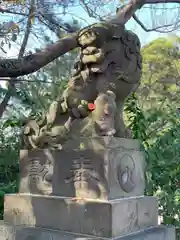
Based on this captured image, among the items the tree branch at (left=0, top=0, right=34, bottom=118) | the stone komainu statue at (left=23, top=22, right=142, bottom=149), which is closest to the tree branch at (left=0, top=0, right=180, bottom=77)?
the stone komainu statue at (left=23, top=22, right=142, bottom=149)

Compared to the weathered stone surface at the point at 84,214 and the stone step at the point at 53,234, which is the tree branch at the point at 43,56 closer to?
the weathered stone surface at the point at 84,214

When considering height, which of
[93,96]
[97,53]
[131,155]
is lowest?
[131,155]

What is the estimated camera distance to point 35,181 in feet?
8.86

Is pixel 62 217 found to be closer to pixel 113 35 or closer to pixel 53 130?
pixel 53 130

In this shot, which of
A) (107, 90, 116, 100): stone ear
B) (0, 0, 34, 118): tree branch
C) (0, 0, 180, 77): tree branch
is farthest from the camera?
(0, 0, 34, 118): tree branch

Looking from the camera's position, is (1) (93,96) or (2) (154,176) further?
(2) (154,176)

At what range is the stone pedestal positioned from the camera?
235 cm

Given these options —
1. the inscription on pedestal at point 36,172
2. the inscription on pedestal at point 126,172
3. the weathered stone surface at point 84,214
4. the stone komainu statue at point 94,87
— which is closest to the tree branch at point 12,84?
the stone komainu statue at point 94,87

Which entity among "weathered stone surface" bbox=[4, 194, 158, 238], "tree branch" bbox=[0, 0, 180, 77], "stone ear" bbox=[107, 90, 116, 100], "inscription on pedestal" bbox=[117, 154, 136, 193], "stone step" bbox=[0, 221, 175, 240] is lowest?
"stone step" bbox=[0, 221, 175, 240]

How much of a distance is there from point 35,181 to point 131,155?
76 cm

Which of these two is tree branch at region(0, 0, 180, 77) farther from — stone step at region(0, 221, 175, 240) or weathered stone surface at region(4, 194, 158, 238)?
stone step at region(0, 221, 175, 240)

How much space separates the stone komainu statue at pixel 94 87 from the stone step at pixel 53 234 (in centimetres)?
63

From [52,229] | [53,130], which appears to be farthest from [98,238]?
[53,130]

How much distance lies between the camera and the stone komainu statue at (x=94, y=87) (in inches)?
104
